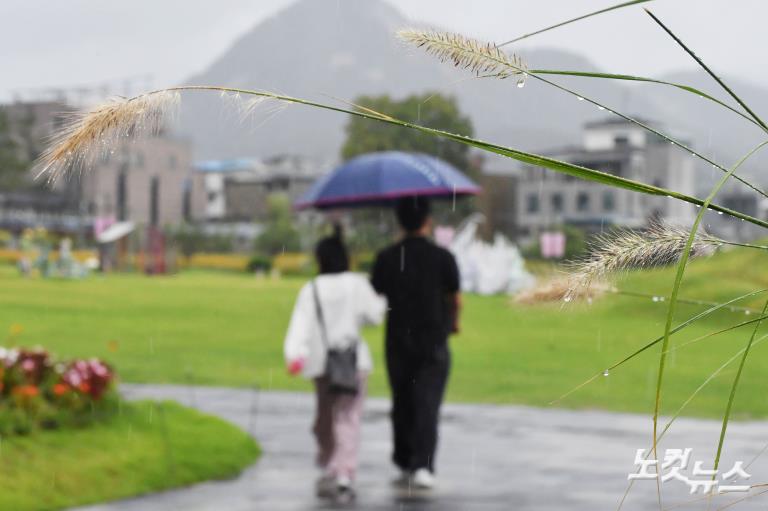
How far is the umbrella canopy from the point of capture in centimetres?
897

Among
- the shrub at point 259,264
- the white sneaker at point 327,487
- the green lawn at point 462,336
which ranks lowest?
the green lawn at point 462,336

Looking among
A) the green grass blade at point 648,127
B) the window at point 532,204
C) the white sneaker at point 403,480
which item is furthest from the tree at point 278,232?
the green grass blade at point 648,127

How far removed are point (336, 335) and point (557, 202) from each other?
62741 millimetres

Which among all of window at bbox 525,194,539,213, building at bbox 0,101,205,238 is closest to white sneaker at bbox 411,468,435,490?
building at bbox 0,101,205,238

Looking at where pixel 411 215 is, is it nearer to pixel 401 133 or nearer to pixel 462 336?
pixel 462 336

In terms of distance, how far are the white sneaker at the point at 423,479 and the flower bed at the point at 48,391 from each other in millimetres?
2182

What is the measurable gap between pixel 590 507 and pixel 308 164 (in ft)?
228

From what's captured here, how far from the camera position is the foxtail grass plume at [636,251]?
1658 mm

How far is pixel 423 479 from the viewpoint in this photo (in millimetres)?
7363

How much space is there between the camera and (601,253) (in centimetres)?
169

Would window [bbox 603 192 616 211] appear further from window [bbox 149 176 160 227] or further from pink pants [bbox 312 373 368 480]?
pink pants [bbox 312 373 368 480]

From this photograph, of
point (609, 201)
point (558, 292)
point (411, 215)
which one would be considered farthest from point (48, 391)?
point (609, 201)

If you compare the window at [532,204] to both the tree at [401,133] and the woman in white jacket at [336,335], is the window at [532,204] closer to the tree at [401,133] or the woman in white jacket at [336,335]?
the tree at [401,133]

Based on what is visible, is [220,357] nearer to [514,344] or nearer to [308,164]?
[514,344]
